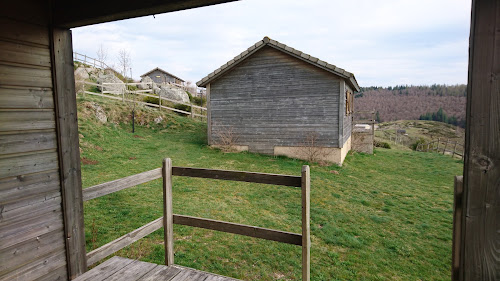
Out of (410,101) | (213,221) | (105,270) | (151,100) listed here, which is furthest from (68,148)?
(410,101)

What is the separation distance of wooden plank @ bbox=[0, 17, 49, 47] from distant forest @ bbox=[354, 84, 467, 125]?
7187 cm

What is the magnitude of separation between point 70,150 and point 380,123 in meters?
73.0

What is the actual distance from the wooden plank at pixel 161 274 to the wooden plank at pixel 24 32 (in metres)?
2.51

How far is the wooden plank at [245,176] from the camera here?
9.84 ft

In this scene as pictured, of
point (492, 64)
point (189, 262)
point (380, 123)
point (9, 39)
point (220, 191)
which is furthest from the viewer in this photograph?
point (380, 123)

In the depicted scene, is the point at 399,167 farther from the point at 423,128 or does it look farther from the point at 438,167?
the point at 423,128

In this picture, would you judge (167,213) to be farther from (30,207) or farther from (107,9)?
(107,9)

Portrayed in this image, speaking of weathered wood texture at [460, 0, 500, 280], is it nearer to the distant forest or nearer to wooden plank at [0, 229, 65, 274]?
wooden plank at [0, 229, 65, 274]

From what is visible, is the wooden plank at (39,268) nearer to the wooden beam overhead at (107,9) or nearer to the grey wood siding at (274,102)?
the wooden beam overhead at (107,9)

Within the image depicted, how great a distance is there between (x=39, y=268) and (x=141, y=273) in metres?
0.92

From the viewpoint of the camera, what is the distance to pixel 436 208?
25.9 ft

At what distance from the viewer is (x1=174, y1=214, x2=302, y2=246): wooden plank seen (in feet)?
9.78

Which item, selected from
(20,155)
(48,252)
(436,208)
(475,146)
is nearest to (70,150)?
(20,155)

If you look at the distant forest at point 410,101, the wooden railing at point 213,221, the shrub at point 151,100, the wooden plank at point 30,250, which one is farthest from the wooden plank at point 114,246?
the distant forest at point 410,101
